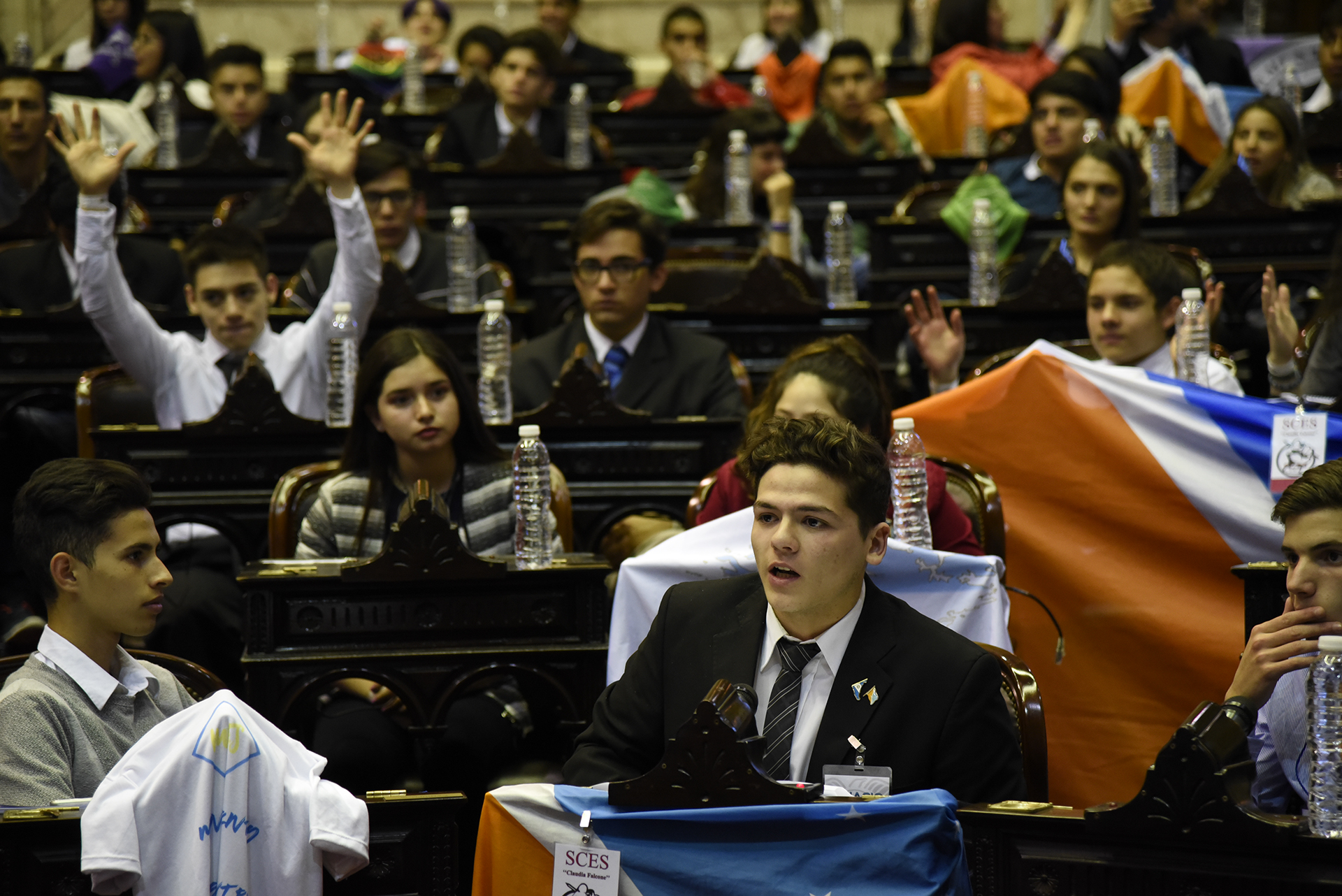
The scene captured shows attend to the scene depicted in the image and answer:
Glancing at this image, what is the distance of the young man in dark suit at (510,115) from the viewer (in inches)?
298

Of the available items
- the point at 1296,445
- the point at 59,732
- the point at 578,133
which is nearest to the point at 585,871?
the point at 59,732

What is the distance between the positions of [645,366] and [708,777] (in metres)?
3.01

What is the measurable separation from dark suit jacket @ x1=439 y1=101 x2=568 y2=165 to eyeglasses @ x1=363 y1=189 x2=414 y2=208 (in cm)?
176

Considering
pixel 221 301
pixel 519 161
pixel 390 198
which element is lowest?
pixel 221 301

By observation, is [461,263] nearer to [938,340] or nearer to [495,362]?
[495,362]

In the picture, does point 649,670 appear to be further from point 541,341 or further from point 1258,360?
point 1258,360

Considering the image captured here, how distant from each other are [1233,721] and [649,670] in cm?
96

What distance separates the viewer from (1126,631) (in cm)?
362

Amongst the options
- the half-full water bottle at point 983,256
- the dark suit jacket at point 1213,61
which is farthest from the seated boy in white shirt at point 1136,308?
the dark suit jacket at point 1213,61

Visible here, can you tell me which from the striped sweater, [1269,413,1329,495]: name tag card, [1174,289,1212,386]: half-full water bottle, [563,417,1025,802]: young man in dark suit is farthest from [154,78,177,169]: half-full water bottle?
[563,417,1025,802]: young man in dark suit

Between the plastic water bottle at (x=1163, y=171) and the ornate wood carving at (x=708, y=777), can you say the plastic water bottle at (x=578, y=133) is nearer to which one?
the plastic water bottle at (x=1163, y=171)

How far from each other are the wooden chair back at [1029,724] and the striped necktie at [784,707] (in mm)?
314

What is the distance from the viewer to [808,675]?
2445 millimetres

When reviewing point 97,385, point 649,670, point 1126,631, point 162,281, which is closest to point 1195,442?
point 1126,631
